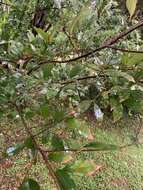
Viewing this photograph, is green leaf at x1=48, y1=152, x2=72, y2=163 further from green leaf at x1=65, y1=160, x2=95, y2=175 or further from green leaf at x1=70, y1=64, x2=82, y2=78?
green leaf at x1=70, y1=64, x2=82, y2=78

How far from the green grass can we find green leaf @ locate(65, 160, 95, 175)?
9.21 ft

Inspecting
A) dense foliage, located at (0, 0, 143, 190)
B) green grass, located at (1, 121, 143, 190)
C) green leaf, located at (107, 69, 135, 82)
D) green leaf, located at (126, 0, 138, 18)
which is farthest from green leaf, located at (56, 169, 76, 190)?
green grass, located at (1, 121, 143, 190)

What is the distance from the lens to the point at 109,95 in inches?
26.1

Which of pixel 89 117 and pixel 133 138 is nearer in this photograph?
pixel 133 138

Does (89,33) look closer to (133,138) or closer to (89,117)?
(133,138)

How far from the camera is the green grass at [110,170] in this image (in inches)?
135

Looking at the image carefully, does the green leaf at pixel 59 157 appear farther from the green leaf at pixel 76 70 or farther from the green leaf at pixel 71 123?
the green leaf at pixel 76 70

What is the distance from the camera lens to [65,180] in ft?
1.54

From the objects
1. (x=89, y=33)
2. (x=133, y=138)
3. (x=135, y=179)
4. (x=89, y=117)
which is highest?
(x=89, y=33)

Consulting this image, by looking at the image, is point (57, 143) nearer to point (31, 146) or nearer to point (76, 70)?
point (31, 146)

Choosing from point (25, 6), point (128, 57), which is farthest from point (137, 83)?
point (25, 6)

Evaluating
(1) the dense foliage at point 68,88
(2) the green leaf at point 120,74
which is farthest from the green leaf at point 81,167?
(2) the green leaf at point 120,74

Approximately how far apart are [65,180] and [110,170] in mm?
3647

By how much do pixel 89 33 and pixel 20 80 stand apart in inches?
7.2
